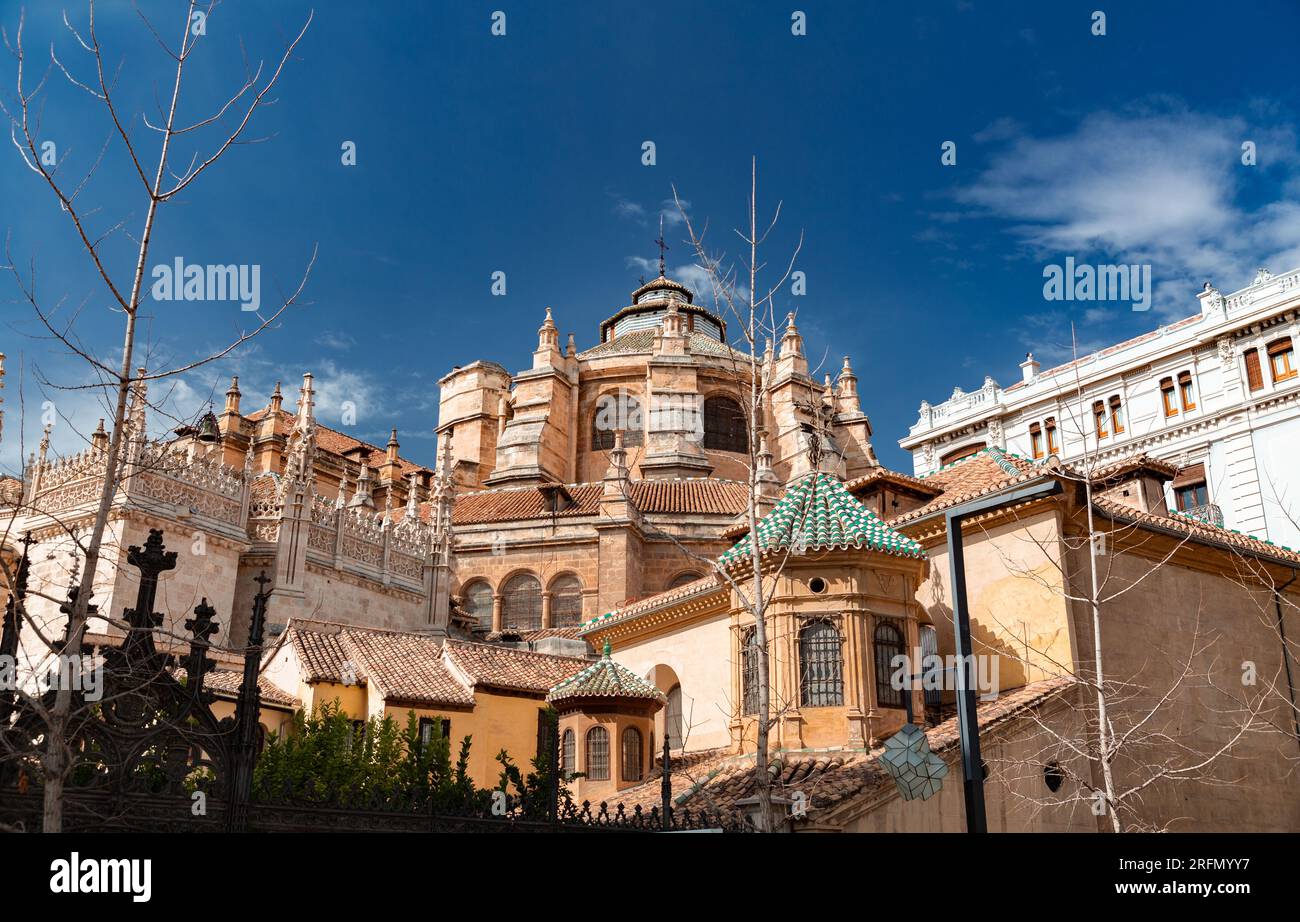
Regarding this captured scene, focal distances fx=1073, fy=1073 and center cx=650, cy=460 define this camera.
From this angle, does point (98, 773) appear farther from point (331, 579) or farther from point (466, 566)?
point (466, 566)

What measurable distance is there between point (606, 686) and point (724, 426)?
102 ft

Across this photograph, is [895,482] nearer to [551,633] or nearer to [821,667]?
[821,667]

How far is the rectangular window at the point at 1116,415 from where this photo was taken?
41281mm

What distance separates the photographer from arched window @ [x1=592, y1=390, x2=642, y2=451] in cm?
5084

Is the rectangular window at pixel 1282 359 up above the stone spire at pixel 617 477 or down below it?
above

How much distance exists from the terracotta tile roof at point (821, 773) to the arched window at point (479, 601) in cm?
2079

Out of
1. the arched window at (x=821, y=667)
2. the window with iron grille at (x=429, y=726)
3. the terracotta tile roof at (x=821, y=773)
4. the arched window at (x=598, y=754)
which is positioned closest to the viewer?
the terracotta tile roof at (x=821, y=773)

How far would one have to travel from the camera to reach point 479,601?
39812 mm

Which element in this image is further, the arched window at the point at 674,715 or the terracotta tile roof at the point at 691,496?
the terracotta tile roof at the point at 691,496

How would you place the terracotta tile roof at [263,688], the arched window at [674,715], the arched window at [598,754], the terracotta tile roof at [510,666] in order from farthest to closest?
the terracotta tile roof at [510,666] < the arched window at [674,715] < the terracotta tile roof at [263,688] < the arched window at [598,754]

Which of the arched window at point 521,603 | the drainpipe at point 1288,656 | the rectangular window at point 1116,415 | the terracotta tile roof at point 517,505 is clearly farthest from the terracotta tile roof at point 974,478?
the rectangular window at point 1116,415

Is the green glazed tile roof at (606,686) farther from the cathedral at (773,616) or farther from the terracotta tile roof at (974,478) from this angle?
the terracotta tile roof at (974,478)
